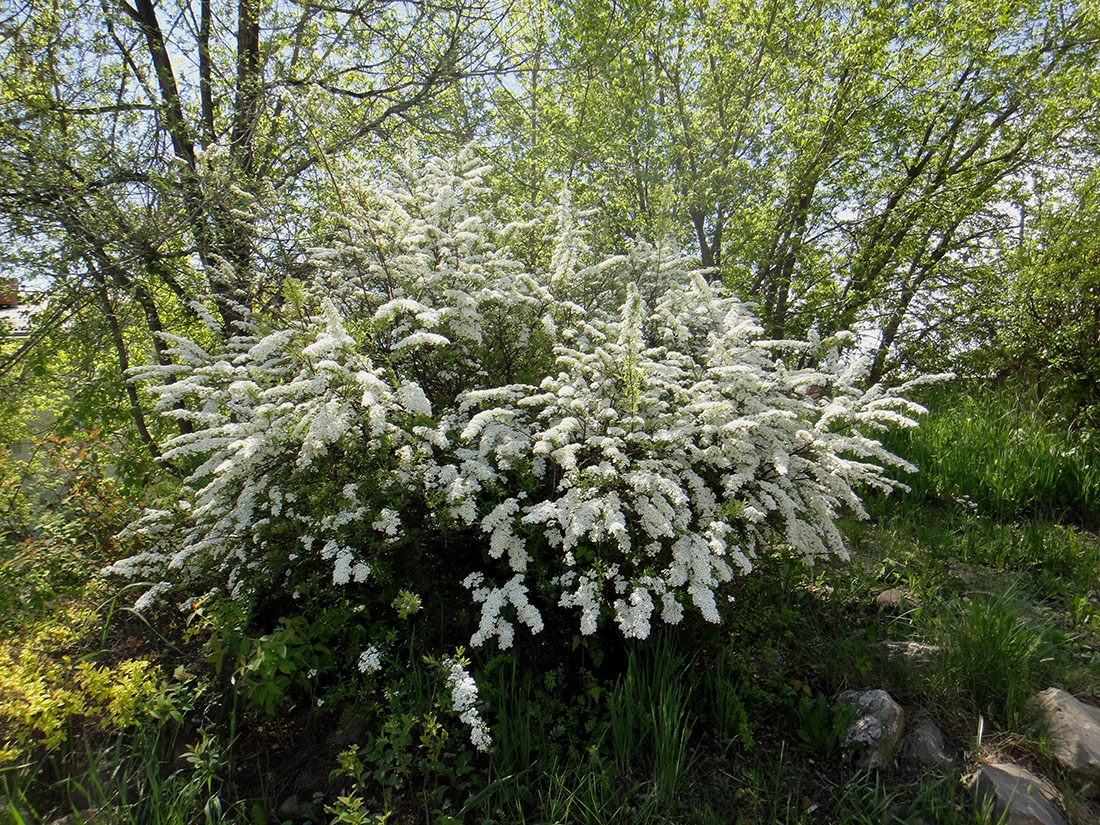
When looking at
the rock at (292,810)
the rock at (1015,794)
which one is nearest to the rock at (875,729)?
the rock at (1015,794)

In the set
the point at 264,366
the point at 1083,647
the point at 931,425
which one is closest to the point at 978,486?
the point at 931,425

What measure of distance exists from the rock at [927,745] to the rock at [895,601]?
83 cm

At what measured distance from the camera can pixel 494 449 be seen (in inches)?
105

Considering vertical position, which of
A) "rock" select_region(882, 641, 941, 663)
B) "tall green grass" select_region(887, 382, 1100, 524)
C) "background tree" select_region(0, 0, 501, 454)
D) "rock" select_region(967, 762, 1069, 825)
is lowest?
"rock" select_region(967, 762, 1069, 825)

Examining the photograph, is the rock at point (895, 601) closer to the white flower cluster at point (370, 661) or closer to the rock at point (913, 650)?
the rock at point (913, 650)

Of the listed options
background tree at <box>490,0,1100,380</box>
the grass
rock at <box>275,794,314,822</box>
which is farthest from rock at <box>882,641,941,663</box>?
background tree at <box>490,0,1100,380</box>

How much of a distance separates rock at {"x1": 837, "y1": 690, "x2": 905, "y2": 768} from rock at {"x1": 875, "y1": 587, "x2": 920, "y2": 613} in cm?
82

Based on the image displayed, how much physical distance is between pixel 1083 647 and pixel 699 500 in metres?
2.06

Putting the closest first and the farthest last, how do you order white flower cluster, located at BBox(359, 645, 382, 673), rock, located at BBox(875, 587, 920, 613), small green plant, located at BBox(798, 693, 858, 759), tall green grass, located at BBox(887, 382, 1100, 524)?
1. white flower cluster, located at BBox(359, 645, 382, 673)
2. small green plant, located at BBox(798, 693, 858, 759)
3. rock, located at BBox(875, 587, 920, 613)
4. tall green grass, located at BBox(887, 382, 1100, 524)

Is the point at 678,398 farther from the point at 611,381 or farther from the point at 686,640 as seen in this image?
the point at 686,640

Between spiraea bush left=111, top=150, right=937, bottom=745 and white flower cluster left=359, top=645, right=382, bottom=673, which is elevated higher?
spiraea bush left=111, top=150, right=937, bottom=745

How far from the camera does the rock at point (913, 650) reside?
2745mm

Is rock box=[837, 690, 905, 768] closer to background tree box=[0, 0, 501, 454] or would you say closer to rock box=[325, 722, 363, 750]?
rock box=[325, 722, 363, 750]

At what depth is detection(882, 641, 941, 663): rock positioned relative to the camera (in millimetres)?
2745
